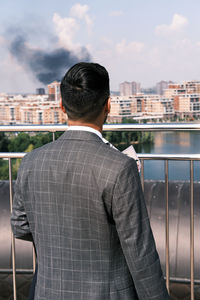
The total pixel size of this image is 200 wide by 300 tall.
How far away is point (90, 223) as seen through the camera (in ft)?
4.23

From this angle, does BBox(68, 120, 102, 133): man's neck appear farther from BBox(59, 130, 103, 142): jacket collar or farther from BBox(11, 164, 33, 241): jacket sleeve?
BBox(11, 164, 33, 241): jacket sleeve

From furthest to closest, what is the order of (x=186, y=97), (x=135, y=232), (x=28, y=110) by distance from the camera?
(x=186, y=97) → (x=28, y=110) → (x=135, y=232)

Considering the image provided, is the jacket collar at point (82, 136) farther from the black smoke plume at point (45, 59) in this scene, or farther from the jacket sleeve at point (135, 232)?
the black smoke plume at point (45, 59)

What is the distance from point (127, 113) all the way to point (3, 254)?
78.9 meters

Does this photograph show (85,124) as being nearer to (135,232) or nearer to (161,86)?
(135,232)

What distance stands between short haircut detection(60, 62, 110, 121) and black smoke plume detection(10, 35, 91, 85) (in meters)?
104

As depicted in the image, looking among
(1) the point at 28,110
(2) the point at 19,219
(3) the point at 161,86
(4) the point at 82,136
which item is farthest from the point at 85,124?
(3) the point at 161,86

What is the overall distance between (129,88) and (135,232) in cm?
10075

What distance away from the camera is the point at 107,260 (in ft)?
4.28

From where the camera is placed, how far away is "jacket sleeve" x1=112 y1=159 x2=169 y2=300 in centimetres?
124

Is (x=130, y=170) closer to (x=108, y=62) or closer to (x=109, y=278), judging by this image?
(x=109, y=278)

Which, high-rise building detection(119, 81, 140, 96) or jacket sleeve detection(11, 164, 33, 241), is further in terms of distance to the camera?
high-rise building detection(119, 81, 140, 96)

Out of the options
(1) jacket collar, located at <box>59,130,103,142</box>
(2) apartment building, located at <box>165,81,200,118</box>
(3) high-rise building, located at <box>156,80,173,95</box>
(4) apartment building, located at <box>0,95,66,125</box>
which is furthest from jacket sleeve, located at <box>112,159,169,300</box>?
(3) high-rise building, located at <box>156,80,173,95</box>

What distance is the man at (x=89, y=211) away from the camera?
1257mm
